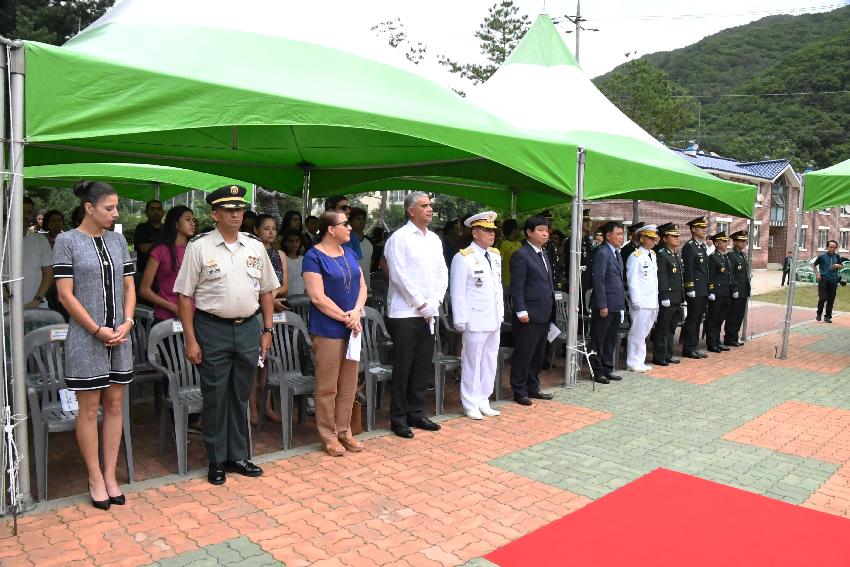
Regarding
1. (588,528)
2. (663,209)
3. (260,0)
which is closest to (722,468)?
(588,528)

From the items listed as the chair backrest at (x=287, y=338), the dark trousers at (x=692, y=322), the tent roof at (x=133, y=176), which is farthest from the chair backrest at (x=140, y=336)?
the dark trousers at (x=692, y=322)

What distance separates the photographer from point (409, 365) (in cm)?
548

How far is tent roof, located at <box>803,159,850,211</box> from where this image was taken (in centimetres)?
902

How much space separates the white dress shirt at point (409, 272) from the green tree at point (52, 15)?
63.8 ft

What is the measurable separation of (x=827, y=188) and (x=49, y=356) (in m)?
9.38

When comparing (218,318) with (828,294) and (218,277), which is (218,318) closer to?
(218,277)

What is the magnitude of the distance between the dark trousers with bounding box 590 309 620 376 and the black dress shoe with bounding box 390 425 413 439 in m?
3.18

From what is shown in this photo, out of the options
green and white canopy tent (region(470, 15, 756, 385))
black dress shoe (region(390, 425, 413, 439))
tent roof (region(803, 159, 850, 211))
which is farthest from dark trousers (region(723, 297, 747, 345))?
black dress shoe (region(390, 425, 413, 439))

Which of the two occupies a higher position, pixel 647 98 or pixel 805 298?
pixel 647 98

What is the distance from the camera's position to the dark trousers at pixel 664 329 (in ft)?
28.9

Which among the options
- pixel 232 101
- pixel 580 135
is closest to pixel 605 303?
pixel 580 135

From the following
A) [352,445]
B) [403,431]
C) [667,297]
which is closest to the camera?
[352,445]

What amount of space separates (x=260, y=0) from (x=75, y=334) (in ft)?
10.1

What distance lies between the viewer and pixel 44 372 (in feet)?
13.6
